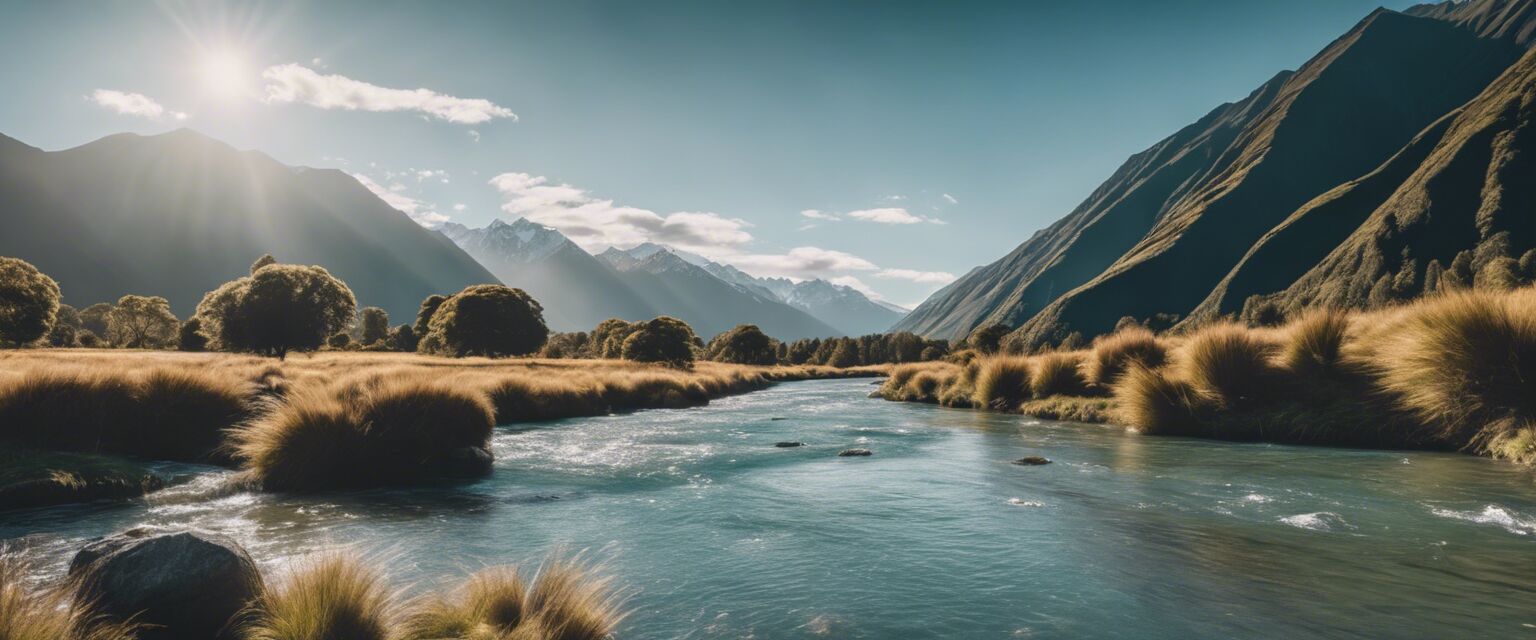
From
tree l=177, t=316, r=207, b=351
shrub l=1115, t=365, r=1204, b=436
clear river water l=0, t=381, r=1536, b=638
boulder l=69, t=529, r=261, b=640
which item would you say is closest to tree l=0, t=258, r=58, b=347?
tree l=177, t=316, r=207, b=351

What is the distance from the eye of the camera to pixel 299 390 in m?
18.0

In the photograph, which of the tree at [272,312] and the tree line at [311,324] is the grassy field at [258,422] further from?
the tree line at [311,324]

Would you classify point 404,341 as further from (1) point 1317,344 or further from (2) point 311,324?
(1) point 1317,344

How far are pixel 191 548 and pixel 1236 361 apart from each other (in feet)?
73.7

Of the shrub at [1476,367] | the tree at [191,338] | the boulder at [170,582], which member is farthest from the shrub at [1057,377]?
the tree at [191,338]

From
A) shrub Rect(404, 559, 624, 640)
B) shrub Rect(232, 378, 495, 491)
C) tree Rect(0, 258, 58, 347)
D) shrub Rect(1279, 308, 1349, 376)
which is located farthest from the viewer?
tree Rect(0, 258, 58, 347)

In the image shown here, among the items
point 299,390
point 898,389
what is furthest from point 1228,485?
point 898,389

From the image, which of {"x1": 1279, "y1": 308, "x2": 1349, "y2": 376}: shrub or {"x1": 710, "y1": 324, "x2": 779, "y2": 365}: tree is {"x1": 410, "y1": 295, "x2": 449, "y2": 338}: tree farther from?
{"x1": 1279, "y1": 308, "x2": 1349, "y2": 376}: shrub

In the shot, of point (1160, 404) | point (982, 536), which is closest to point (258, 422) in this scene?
point (982, 536)

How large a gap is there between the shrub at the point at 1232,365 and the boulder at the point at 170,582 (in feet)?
71.6

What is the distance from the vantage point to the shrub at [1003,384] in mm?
30641

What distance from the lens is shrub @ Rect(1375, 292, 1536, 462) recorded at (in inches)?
474

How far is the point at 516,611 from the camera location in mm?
5512

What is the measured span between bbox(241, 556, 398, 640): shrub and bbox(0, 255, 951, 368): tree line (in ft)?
201
